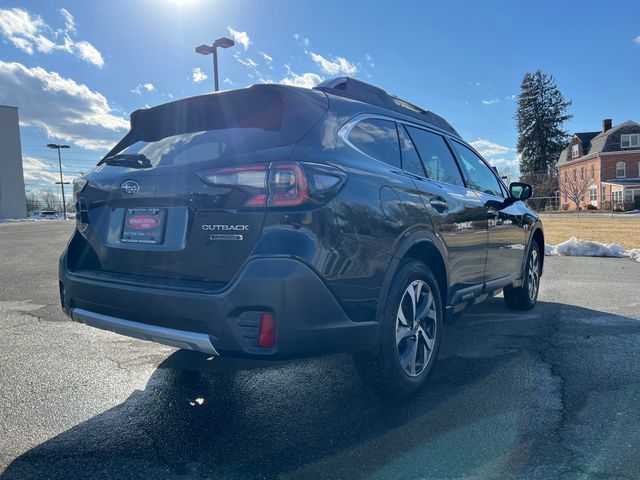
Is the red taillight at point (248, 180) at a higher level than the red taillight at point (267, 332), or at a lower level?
higher

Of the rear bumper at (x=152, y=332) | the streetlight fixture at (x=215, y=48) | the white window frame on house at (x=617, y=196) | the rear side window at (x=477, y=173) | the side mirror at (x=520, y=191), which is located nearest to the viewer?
the rear bumper at (x=152, y=332)

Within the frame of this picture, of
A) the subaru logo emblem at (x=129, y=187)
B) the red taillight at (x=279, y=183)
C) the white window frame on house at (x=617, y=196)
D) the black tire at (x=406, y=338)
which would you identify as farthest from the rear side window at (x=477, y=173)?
the white window frame on house at (x=617, y=196)

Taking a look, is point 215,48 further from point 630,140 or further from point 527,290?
point 630,140

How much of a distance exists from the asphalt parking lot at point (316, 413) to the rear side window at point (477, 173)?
1.39 metres

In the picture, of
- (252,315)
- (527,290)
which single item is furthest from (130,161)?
(527,290)

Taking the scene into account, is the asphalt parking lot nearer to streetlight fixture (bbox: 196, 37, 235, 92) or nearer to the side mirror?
the side mirror

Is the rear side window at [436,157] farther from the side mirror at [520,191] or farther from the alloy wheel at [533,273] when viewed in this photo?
the alloy wheel at [533,273]

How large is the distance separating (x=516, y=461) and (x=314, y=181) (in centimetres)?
163

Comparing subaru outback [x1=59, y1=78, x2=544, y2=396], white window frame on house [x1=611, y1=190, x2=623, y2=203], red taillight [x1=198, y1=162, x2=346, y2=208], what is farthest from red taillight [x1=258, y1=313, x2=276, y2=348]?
white window frame on house [x1=611, y1=190, x2=623, y2=203]

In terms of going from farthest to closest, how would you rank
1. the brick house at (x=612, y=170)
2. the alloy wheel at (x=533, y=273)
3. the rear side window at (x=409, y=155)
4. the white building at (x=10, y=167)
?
the white building at (x=10, y=167), the brick house at (x=612, y=170), the alloy wheel at (x=533, y=273), the rear side window at (x=409, y=155)

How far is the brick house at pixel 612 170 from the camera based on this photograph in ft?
163

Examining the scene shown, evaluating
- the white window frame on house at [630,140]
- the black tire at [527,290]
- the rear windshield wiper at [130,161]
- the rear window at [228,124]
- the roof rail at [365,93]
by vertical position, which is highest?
the white window frame on house at [630,140]

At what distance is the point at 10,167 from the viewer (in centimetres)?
6341

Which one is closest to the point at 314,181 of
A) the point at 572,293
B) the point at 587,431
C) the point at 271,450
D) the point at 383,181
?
the point at 383,181
